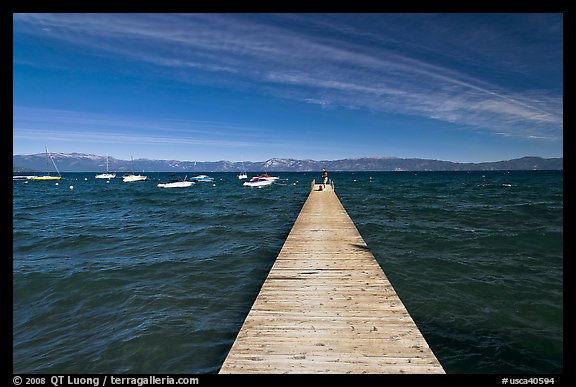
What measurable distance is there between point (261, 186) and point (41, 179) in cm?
12470

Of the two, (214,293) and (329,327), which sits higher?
(329,327)

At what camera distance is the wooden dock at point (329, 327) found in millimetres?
4145

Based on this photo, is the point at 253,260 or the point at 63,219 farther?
the point at 63,219

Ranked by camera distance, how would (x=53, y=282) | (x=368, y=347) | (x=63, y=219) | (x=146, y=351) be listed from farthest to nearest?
(x=63, y=219)
(x=53, y=282)
(x=146, y=351)
(x=368, y=347)

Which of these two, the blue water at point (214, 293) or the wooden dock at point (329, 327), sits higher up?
the wooden dock at point (329, 327)

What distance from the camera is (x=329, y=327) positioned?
205 inches

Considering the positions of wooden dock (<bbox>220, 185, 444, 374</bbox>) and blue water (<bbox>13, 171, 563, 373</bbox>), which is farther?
blue water (<bbox>13, 171, 563, 373</bbox>)

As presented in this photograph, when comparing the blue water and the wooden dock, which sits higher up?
the wooden dock

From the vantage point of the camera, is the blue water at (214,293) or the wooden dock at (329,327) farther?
the blue water at (214,293)

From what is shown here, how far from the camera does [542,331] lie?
24.4 ft

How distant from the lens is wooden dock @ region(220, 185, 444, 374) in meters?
4.14
